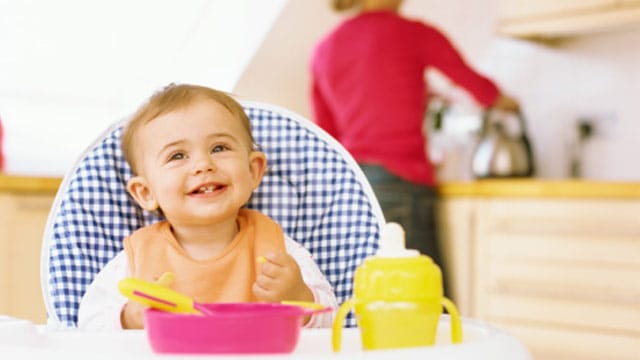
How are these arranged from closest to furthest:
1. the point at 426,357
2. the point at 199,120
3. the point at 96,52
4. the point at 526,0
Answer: the point at 426,357
the point at 199,120
the point at 96,52
the point at 526,0

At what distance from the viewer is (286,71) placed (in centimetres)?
329

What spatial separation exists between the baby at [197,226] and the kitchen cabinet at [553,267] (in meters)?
1.76

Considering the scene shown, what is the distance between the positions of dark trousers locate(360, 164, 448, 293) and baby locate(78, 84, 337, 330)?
5.11ft

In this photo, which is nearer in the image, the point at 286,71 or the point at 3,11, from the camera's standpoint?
the point at 3,11

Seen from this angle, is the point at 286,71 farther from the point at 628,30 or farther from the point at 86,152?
the point at 86,152

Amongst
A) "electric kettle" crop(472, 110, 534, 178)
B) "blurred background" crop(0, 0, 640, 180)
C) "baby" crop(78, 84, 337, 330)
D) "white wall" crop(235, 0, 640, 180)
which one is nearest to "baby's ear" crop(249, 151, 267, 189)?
"baby" crop(78, 84, 337, 330)

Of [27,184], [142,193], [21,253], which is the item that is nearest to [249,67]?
[27,184]

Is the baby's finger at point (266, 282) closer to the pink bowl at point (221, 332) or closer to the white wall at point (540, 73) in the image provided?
the pink bowl at point (221, 332)

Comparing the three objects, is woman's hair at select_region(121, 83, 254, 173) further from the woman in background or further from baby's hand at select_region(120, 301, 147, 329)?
the woman in background

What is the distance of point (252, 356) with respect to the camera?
0.85 m

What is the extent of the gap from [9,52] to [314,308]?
222 centimetres

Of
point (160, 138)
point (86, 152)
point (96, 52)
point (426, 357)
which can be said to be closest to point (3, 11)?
point (96, 52)

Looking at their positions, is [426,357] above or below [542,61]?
below

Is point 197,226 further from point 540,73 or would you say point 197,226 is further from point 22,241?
point 540,73
